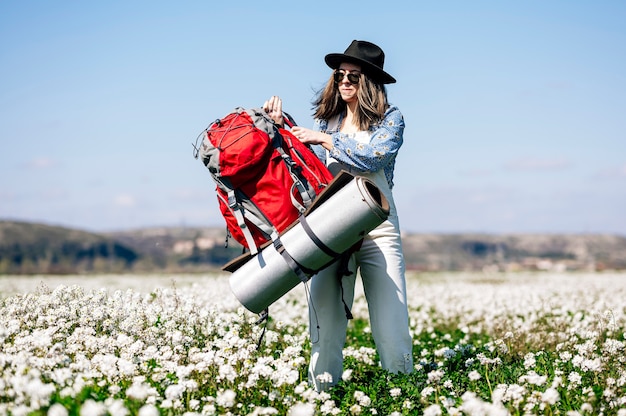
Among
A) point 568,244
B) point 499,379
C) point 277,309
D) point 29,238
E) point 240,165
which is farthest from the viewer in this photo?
point 568,244

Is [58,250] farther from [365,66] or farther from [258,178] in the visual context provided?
[258,178]

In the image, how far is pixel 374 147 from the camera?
18.4 feet

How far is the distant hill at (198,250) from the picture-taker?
96544 millimetres

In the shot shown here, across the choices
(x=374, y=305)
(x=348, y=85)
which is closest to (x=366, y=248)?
(x=374, y=305)

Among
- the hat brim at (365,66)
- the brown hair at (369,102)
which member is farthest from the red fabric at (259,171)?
the hat brim at (365,66)

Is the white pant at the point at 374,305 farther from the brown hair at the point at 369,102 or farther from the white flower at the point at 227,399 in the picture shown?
the white flower at the point at 227,399

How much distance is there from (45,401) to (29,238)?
106 m

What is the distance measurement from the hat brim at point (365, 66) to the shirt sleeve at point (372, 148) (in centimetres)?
43

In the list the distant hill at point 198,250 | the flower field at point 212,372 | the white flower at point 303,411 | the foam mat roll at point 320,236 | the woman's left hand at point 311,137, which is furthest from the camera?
the distant hill at point 198,250

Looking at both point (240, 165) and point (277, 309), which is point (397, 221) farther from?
point (277, 309)

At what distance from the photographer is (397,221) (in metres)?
6.00

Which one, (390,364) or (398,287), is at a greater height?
(398,287)

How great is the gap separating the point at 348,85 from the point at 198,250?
10724 centimetres

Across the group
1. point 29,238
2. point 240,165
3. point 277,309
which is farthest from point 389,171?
point 29,238
